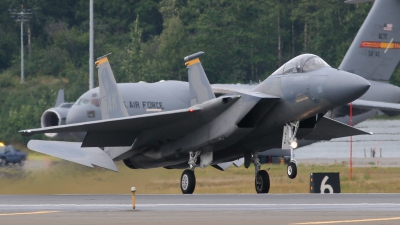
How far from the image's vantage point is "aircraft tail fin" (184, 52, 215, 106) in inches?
731

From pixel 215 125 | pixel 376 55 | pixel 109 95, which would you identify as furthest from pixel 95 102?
pixel 215 125

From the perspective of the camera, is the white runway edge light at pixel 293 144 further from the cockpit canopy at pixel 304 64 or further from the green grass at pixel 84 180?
the green grass at pixel 84 180

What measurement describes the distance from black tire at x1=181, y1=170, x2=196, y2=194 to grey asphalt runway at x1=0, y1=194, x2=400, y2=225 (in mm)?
1709

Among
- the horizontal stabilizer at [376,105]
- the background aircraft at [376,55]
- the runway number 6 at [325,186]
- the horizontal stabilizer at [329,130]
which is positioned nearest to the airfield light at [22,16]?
the background aircraft at [376,55]

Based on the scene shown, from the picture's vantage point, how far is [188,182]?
17.3 m

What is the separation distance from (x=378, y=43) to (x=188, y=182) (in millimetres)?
11278


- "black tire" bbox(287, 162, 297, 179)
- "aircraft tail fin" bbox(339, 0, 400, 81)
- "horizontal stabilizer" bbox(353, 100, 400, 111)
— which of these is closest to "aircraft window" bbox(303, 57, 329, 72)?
"black tire" bbox(287, 162, 297, 179)

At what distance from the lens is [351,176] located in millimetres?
23484

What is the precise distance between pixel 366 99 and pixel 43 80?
26.6 metres

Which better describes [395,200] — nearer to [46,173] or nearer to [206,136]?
[206,136]

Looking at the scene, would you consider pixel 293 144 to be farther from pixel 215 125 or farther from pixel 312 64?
pixel 215 125

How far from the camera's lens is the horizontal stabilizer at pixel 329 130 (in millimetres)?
18500

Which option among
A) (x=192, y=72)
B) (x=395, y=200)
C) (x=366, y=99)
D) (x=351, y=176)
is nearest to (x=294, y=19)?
(x=366, y=99)

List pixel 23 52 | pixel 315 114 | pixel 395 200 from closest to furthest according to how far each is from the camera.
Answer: pixel 395 200 → pixel 315 114 → pixel 23 52
